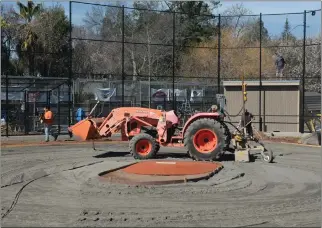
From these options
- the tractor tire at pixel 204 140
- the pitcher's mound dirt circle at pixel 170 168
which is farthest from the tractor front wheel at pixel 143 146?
the pitcher's mound dirt circle at pixel 170 168

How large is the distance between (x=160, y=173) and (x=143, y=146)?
430 cm

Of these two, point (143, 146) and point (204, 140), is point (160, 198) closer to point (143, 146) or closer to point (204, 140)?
point (204, 140)

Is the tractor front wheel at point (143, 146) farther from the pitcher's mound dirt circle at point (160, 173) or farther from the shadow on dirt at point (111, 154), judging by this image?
the pitcher's mound dirt circle at point (160, 173)

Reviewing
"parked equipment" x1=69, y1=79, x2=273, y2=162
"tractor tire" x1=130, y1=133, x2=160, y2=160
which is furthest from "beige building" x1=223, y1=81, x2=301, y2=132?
"tractor tire" x1=130, y1=133, x2=160, y2=160

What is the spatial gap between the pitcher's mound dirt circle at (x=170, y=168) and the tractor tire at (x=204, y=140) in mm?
1467

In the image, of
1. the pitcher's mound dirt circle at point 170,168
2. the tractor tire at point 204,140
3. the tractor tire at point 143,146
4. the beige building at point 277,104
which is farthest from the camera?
the beige building at point 277,104

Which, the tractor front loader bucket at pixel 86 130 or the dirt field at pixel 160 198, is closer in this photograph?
the dirt field at pixel 160 198

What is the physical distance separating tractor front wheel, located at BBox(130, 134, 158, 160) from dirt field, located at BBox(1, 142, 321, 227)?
3.84 ft

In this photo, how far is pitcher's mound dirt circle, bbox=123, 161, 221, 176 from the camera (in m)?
12.9

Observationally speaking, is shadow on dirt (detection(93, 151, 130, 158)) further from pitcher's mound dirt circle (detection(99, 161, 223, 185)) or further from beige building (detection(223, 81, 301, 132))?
beige building (detection(223, 81, 301, 132))

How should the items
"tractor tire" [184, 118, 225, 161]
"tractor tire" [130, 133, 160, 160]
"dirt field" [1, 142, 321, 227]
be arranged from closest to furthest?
"dirt field" [1, 142, 321, 227] < "tractor tire" [184, 118, 225, 161] < "tractor tire" [130, 133, 160, 160]

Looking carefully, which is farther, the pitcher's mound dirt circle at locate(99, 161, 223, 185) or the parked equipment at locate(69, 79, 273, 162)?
the parked equipment at locate(69, 79, 273, 162)

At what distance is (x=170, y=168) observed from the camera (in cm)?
1371

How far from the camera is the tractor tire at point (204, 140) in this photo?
16344 millimetres
